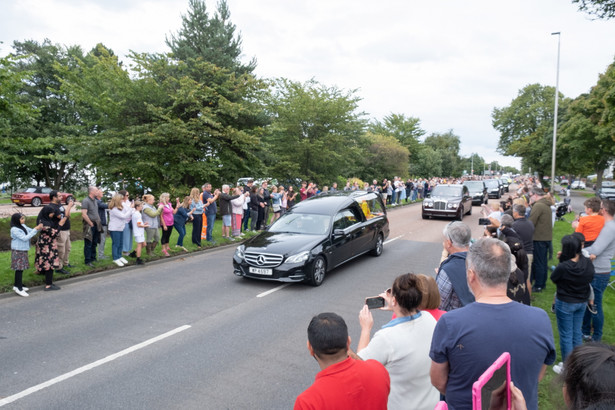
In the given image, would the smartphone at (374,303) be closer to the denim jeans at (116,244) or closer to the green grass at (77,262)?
the green grass at (77,262)

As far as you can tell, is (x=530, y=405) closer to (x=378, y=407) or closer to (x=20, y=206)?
(x=378, y=407)

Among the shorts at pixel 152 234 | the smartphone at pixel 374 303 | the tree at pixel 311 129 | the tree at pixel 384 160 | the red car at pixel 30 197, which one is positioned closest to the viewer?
the smartphone at pixel 374 303

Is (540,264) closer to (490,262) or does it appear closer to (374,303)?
(490,262)

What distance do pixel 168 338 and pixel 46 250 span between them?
4049 mm

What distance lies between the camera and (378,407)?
6.95 ft

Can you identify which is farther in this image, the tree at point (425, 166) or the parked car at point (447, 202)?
the tree at point (425, 166)

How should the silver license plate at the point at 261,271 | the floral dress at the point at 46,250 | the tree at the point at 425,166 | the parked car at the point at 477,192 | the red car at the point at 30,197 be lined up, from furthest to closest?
the tree at the point at 425,166 < the red car at the point at 30,197 < the parked car at the point at 477,192 < the silver license plate at the point at 261,271 < the floral dress at the point at 46,250

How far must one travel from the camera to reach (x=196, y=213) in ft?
41.0

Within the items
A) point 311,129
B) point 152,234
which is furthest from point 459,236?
point 311,129

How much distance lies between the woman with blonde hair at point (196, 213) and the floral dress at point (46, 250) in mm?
4506

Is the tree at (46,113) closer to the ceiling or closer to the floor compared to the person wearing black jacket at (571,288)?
closer to the ceiling

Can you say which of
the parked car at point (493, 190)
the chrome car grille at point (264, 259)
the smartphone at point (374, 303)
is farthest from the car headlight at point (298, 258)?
the parked car at point (493, 190)

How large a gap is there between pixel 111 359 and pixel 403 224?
625 inches

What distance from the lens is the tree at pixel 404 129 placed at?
58.5 metres
